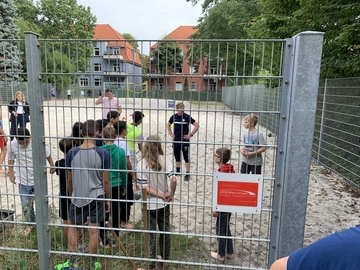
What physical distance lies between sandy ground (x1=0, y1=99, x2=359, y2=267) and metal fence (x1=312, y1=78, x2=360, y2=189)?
34cm

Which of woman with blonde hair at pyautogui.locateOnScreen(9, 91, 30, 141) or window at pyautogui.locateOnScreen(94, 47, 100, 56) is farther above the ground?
window at pyautogui.locateOnScreen(94, 47, 100, 56)

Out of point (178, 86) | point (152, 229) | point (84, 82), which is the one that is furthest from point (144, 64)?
point (152, 229)

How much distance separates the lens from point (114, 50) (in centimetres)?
241

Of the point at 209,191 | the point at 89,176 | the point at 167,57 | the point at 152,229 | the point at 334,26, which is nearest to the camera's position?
the point at 167,57

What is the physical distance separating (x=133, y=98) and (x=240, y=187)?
1.05 m

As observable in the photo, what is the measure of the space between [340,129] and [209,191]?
3.52 metres

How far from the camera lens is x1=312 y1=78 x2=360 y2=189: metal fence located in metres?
6.33

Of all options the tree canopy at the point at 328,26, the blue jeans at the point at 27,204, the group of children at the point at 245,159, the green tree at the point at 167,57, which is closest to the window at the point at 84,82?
the green tree at the point at 167,57

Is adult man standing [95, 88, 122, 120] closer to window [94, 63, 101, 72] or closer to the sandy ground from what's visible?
the sandy ground

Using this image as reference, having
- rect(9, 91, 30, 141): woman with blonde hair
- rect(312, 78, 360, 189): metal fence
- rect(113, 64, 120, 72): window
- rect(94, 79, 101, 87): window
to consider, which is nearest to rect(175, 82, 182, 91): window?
rect(113, 64, 120, 72): window

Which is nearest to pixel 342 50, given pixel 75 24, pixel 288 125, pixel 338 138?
pixel 338 138

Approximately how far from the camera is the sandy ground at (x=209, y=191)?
238 cm

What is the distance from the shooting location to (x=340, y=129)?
7039 millimetres

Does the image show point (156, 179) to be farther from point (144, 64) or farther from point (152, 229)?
point (144, 64)
